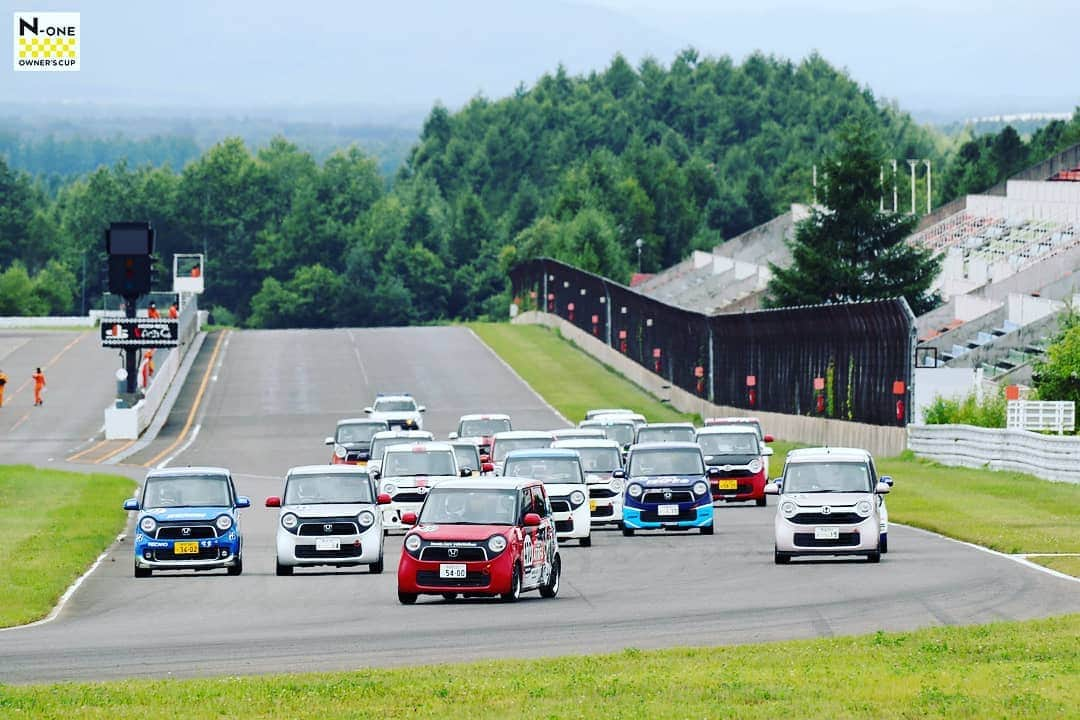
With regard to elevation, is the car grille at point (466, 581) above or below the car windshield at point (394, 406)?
below

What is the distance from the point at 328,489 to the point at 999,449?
24.5 meters

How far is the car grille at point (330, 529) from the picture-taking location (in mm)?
30844

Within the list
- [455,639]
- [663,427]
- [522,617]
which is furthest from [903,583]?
[663,427]

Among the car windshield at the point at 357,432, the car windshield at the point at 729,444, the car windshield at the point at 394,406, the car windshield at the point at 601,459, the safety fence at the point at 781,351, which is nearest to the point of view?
the car windshield at the point at 601,459

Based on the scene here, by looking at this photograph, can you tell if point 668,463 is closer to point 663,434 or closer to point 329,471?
point 329,471

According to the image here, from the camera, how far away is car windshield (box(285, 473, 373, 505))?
31.5 m

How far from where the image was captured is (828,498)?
30.8 metres

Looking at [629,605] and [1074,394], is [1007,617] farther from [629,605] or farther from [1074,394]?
[1074,394]

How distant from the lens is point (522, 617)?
23.7 m

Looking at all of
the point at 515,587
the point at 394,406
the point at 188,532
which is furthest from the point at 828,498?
the point at 394,406

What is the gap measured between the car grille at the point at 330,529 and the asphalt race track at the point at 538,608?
2.37 ft

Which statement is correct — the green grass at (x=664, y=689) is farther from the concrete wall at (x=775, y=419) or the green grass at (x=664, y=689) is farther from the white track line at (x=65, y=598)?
the concrete wall at (x=775, y=419)

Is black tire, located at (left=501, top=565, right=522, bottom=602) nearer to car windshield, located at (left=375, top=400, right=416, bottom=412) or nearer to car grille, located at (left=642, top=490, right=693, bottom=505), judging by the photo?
car grille, located at (left=642, top=490, right=693, bottom=505)

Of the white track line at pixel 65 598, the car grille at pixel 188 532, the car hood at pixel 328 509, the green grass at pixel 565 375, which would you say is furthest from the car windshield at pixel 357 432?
the green grass at pixel 565 375
